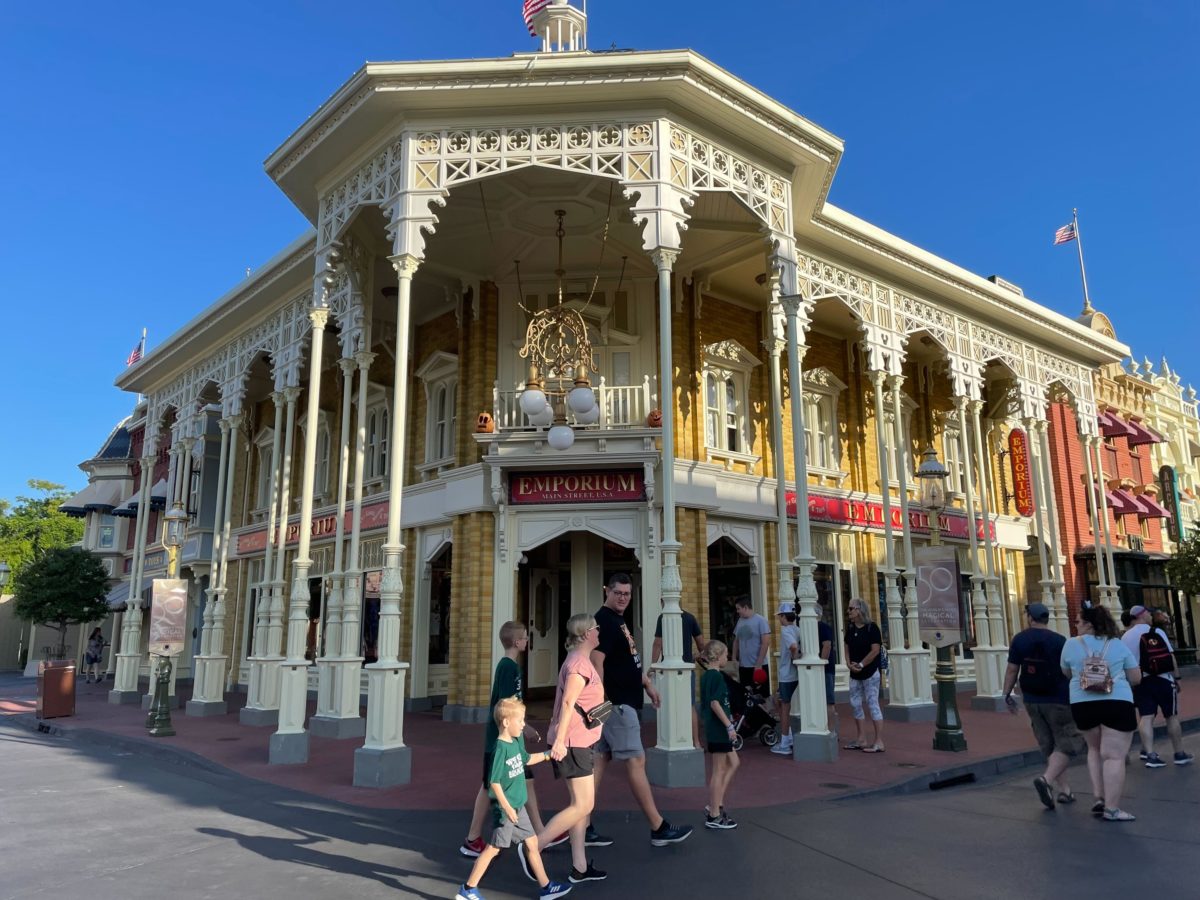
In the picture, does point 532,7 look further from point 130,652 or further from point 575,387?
point 130,652

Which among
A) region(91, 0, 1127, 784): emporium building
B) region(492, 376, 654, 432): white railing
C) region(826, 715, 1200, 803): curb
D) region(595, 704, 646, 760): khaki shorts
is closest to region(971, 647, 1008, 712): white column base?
region(91, 0, 1127, 784): emporium building

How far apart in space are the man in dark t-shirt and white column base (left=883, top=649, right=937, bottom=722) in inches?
333

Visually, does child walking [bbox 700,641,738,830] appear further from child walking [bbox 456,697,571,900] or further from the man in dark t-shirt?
child walking [bbox 456,697,571,900]

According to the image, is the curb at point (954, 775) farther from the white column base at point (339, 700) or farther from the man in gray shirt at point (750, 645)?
the white column base at point (339, 700)

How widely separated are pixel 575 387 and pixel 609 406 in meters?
Answer: 3.48

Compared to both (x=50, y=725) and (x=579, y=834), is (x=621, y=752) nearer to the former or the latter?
(x=579, y=834)

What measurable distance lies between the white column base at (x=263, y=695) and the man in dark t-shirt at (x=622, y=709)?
9211 millimetres

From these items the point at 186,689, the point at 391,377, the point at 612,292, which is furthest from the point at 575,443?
the point at 186,689

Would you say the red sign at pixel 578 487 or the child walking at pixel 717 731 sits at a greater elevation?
the red sign at pixel 578 487

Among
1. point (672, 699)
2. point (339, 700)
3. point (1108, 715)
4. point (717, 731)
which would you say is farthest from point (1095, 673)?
point (339, 700)

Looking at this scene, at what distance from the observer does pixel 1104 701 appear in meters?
6.68

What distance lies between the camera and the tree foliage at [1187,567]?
1002 inches

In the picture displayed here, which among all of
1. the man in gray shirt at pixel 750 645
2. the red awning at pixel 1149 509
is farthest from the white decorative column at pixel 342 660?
the red awning at pixel 1149 509

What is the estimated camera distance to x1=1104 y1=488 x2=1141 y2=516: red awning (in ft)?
87.0
